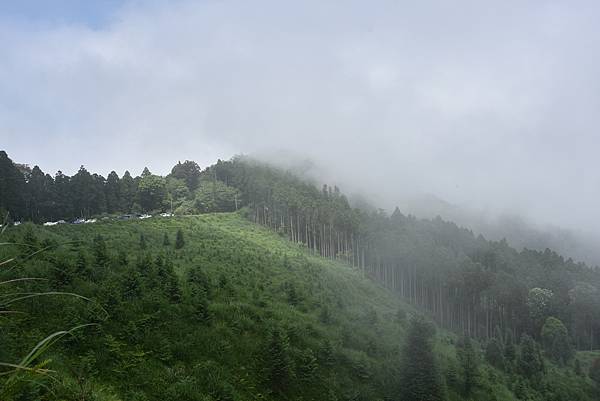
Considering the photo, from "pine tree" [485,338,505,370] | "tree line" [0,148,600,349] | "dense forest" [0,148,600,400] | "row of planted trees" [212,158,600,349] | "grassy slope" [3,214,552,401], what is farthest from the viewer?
"row of planted trees" [212,158,600,349]

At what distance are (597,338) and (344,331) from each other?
86.8 meters

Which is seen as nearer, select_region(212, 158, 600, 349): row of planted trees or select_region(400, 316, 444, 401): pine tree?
select_region(400, 316, 444, 401): pine tree

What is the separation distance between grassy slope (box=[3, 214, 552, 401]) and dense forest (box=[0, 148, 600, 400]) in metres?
0.11

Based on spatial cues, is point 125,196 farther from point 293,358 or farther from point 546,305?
point 546,305

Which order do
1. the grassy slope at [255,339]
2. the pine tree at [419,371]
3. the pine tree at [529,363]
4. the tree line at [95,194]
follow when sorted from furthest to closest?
the tree line at [95,194] < the pine tree at [529,363] < the pine tree at [419,371] < the grassy slope at [255,339]

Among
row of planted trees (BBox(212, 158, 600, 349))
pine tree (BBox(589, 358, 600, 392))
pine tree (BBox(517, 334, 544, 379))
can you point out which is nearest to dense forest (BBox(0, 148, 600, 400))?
pine tree (BBox(517, 334, 544, 379))

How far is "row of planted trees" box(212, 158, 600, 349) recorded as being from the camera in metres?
81.6

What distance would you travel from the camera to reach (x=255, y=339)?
26.2 m

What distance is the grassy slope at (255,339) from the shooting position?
20.8 meters

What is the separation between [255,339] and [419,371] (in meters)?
11.3

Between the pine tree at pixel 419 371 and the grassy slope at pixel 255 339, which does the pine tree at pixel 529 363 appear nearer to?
the grassy slope at pixel 255 339

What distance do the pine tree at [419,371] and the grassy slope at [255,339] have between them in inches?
57.7

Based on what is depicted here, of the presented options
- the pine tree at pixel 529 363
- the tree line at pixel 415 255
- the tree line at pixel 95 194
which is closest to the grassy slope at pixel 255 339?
the pine tree at pixel 529 363

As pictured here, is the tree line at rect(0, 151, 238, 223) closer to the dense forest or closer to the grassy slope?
the dense forest
